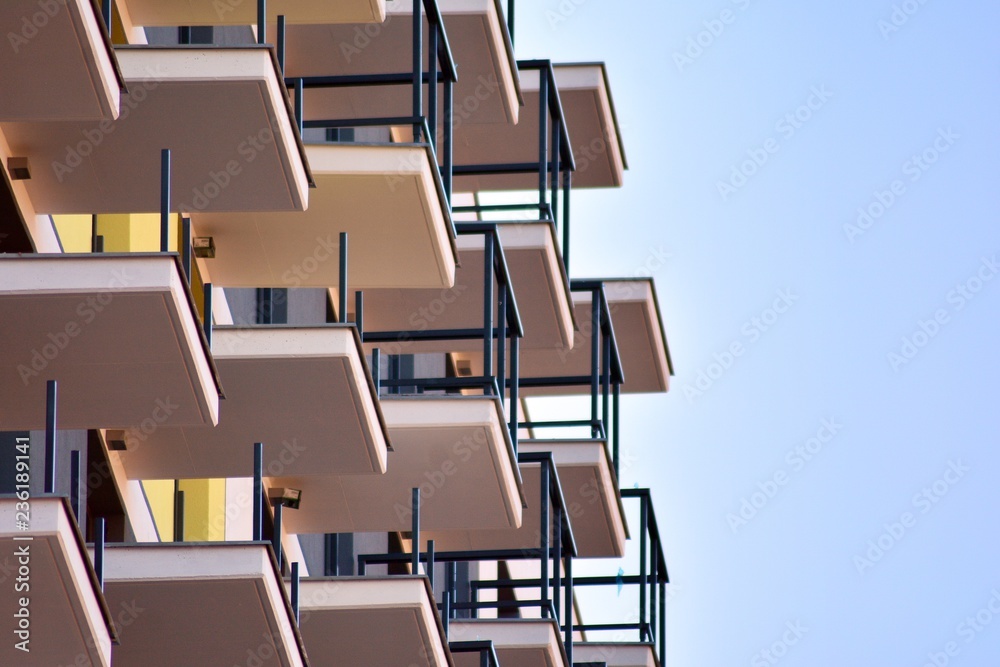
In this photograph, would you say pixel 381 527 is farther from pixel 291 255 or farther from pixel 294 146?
pixel 294 146

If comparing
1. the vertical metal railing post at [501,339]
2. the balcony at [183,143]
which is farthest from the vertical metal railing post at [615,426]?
the balcony at [183,143]

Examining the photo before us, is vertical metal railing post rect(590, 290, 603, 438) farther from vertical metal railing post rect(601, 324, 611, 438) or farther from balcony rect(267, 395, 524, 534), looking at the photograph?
balcony rect(267, 395, 524, 534)

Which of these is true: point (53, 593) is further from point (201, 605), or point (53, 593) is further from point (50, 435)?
point (201, 605)

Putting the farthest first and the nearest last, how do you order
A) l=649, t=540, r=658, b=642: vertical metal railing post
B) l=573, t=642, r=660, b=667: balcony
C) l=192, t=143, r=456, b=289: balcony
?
1. l=649, t=540, r=658, b=642: vertical metal railing post
2. l=573, t=642, r=660, b=667: balcony
3. l=192, t=143, r=456, b=289: balcony

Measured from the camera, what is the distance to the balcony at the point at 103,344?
11.2m

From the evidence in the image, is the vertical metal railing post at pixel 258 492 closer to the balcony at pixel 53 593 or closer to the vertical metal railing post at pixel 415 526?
the vertical metal railing post at pixel 415 526

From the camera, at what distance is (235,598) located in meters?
12.3

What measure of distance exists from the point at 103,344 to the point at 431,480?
509cm

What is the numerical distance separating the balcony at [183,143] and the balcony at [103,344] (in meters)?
1.43

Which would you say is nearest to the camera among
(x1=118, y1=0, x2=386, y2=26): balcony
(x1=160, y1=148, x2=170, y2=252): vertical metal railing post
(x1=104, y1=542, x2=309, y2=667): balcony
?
(x1=160, y1=148, x2=170, y2=252): vertical metal railing post

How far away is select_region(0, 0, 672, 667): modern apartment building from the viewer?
11.3 metres

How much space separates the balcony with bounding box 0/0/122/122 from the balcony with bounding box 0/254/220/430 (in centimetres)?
77

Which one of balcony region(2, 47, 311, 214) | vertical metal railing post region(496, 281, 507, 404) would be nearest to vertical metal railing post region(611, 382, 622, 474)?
vertical metal railing post region(496, 281, 507, 404)

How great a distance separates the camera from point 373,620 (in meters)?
14.7
